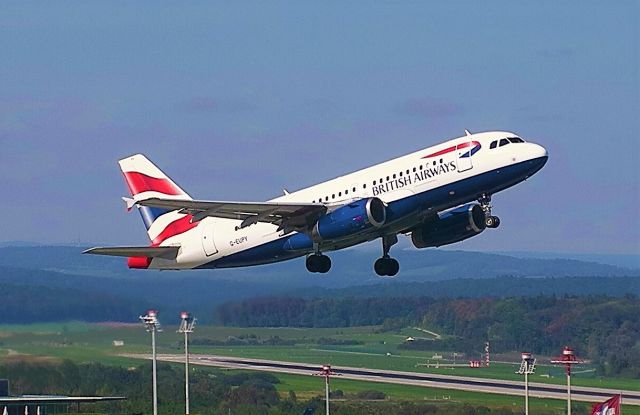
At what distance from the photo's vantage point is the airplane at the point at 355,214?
6419 cm

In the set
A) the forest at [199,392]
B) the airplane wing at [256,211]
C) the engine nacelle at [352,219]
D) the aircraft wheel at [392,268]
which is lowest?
the forest at [199,392]

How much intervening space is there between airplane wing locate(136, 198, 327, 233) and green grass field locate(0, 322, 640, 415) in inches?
489

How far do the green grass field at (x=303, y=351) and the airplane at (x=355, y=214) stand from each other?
20.0ft

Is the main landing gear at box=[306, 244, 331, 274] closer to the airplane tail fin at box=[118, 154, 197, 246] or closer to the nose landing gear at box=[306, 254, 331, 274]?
the nose landing gear at box=[306, 254, 331, 274]

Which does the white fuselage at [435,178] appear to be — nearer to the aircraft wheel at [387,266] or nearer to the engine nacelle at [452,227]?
the engine nacelle at [452,227]

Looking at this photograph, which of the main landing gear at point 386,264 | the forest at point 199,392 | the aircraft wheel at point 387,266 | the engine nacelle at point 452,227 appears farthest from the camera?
the forest at point 199,392

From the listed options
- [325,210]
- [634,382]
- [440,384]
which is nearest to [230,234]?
[325,210]

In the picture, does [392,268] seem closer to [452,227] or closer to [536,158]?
[452,227]

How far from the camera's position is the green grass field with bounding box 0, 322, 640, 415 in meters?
78.1

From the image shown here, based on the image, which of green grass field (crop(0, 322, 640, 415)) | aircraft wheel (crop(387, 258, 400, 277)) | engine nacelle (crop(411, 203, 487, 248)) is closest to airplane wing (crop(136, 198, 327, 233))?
engine nacelle (crop(411, 203, 487, 248))

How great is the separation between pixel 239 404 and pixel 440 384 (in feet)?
58.6

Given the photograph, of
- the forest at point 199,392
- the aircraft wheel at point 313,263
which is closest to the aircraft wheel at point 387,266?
the aircraft wheel at point 313,263

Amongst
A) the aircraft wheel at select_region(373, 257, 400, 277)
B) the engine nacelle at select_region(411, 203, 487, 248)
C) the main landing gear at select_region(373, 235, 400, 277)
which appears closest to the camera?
the engine nacelle at select_region(411, 203, 487, 248)

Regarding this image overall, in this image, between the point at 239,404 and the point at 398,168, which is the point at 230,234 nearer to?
the point at 398,168
